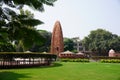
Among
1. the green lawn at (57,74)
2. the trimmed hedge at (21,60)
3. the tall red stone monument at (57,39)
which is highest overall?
the tall red stone monument at (57,39)

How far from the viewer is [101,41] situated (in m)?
65.6

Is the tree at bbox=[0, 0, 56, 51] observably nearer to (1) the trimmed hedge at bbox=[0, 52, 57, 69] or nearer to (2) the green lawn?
(2) the green lawn

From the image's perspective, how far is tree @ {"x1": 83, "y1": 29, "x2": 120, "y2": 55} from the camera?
64.9 meters

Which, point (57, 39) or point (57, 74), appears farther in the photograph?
point (57, 39)

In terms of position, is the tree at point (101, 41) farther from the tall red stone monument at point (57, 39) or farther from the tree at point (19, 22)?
the tree at point (19, 22)

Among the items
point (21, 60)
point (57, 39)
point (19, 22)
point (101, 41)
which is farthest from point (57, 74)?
point (101, 41)

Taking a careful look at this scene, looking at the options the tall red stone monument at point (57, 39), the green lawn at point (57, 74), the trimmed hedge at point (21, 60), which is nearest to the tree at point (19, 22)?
the green lawn at point (57, 74)

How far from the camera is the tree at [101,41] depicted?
64.9 meters

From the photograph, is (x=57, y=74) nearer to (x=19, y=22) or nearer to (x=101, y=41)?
(x=19, y=22)

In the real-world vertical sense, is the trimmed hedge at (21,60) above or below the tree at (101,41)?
below

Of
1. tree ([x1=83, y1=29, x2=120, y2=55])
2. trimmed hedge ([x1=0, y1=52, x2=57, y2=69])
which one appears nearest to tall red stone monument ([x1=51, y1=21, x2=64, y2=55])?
trimmed hedge ([x1=0, y1=52, x2=57, y2=69])

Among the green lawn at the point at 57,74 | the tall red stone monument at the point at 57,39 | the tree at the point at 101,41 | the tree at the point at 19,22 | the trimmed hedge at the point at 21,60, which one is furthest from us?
the tree at the point at 101,41

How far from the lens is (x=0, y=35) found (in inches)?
104

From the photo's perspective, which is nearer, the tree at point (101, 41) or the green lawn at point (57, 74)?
the green lawn at point (57, 74)
